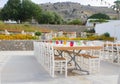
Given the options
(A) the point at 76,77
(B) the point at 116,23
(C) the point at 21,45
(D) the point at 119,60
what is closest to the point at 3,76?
(A) the point at 76,77

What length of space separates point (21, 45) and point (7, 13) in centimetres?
2753

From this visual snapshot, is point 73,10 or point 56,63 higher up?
point 73,10

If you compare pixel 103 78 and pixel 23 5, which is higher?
pixel 23 5

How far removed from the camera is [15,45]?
17.1 m

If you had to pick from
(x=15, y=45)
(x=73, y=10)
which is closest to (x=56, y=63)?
(x=15, y=45)

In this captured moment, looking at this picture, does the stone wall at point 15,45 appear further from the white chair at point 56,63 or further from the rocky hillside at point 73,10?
the rocky hillside at point 73,10

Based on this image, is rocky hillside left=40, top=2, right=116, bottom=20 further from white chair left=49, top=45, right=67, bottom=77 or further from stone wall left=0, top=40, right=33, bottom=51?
white chair left=49, top=45, right=67, bottom=77

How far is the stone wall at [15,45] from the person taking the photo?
55.8 feet

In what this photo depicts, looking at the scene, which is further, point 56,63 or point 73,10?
point 73,10

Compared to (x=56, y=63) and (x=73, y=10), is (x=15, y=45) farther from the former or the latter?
(x=73, y=10)

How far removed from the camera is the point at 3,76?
727 centimetres

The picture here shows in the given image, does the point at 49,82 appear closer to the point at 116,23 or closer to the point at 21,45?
the point at 21,45

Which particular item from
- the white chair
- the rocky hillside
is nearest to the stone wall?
→ the white chair

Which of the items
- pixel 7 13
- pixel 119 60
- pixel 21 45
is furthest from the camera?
pixel 7 13
